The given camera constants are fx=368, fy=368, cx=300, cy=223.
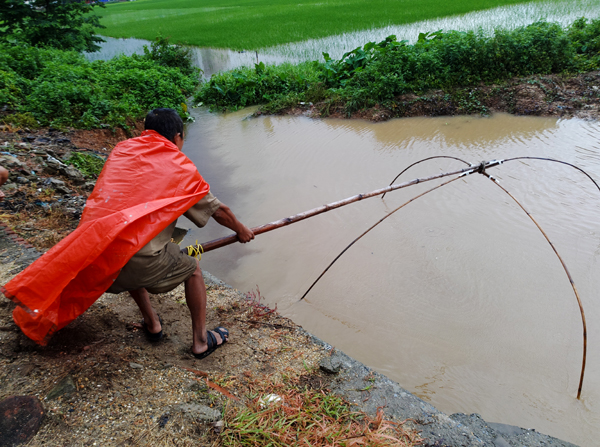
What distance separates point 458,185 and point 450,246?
1.16 m

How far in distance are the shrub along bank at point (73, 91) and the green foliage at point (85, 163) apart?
1.12m

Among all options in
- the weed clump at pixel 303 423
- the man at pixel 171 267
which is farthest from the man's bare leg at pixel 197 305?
the weed clump at pixel 303 423

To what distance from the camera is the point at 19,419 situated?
4.60ft

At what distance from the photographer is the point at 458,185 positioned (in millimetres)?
4191

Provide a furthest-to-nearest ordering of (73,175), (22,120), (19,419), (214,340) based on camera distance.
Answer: (22,120) → (73,175) → (214,340) → (19,419)

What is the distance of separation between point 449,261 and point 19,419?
2978 millimetres

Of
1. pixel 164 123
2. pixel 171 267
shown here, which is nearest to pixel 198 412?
pixel 171 267

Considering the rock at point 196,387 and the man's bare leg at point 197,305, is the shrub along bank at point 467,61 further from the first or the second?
the rock at point 196,387

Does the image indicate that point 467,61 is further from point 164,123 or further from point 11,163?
point 11,163

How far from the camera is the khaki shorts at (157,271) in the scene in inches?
63.1

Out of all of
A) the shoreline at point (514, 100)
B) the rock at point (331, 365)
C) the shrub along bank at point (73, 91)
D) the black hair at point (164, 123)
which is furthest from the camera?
the shoreline at point (514, 100)

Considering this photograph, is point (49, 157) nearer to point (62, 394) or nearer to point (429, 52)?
point (62, 394)

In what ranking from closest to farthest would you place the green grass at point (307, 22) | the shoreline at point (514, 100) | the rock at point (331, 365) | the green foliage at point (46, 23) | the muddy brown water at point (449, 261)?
the rock at point (331, 365) → the muddy brown water at point (449, 261) → the shoreline at point (514, 100) → the green foliage at point (46, 23) → the green grass at point (307, 22)

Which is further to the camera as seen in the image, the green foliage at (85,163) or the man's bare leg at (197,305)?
the green foliage at (85,163)
